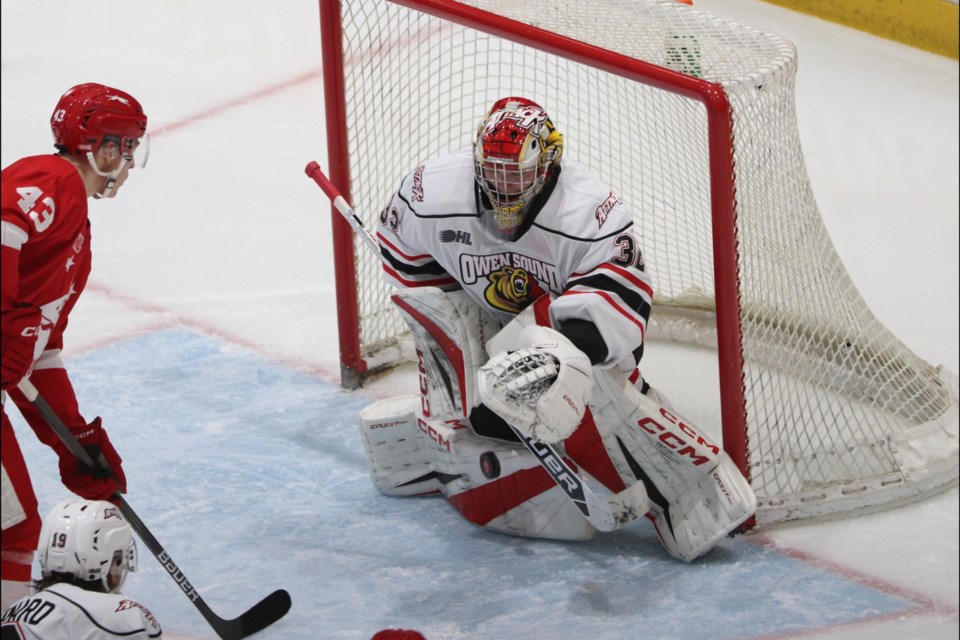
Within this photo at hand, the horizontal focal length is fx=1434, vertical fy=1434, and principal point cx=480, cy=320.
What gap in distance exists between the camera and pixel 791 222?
3.06m

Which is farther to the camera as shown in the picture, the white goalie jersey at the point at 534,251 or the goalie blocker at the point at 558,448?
the goalie blocker at the point at 558,448

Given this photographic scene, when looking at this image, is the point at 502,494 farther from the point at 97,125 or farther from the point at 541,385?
the point at 97,125

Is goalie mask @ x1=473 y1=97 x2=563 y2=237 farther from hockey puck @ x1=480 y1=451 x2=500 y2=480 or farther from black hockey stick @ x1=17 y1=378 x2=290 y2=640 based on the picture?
black hockey stick @ x1=17 y1=378 x2=290 y2=640

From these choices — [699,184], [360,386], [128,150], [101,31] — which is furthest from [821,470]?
[101,31]

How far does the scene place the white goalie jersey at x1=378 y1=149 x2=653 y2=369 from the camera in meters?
2.64

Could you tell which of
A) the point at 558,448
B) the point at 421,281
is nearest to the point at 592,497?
the point at 558,448

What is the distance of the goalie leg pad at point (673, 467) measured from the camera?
289cm

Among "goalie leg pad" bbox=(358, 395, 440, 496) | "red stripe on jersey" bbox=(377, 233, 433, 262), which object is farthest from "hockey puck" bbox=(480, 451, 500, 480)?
"red stripe on jersey" bbox=(377, 233, 433, 262)

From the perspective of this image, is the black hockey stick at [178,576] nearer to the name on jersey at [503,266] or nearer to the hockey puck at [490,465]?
the hockey puck at [490,465]

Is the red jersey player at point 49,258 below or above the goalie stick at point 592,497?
above

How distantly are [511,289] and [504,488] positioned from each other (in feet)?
1.47

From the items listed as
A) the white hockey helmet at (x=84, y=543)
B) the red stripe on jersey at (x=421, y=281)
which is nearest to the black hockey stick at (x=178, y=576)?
the white hockey helmet at (x=84, y=543)

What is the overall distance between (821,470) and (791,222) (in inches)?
21.8

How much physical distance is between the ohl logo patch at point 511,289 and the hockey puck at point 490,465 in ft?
1.06
